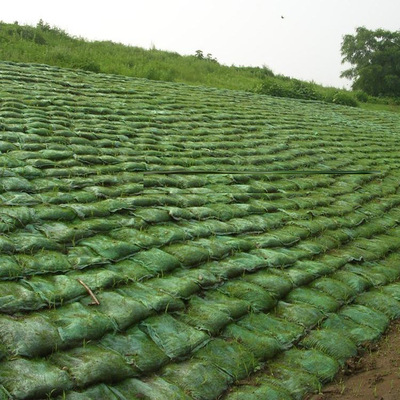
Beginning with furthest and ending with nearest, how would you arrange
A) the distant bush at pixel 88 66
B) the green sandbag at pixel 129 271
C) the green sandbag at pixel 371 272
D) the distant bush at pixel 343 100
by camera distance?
the distant bush at pixel 343 100, the distant bush at pixel 88 66, the green sandbag at pixel 371 272, the green sandbag at pixel 129 271

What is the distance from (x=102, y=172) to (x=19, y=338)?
1.99 m

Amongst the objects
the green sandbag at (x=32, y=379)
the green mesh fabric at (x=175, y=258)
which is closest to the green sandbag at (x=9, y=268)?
the green mesh fabric at (x=175, y=258)

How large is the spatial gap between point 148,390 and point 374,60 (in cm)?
2663

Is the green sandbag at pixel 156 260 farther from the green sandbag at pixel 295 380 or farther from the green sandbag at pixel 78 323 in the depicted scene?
the green sandbag at pixel 295 380

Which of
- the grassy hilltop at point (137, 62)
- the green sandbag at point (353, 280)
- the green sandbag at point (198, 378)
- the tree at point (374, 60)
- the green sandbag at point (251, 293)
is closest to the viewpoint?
the green sandbag at point (198, 378)

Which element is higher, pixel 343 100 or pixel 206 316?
pixel 343 100

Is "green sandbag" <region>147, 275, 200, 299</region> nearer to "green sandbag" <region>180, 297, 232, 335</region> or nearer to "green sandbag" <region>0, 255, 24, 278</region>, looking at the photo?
"green sandbag" <region>180, 297, 232, 335</region>

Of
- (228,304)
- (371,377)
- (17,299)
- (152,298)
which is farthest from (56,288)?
(371,377)

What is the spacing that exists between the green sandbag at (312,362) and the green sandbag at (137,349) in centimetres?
55

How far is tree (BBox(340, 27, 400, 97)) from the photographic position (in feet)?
79.3

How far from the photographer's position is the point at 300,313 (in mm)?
2496

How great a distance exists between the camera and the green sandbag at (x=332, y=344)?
2.29 meters

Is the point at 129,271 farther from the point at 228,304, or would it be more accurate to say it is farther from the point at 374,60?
the point at 374,60

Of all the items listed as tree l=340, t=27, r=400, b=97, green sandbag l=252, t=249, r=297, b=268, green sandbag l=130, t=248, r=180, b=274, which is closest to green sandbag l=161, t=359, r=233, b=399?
green sandbag l=130, t=248, r=180, b=274
